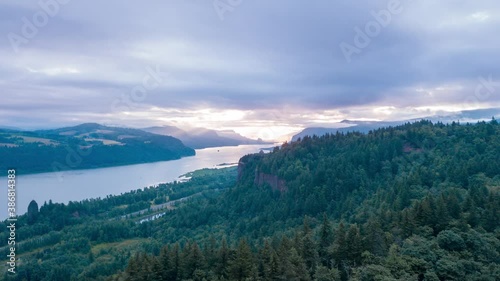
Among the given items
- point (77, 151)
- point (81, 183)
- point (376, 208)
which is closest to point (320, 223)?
point (376, 208)

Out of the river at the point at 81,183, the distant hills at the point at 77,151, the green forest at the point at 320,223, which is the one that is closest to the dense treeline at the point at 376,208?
the green forest at the point at 320,223

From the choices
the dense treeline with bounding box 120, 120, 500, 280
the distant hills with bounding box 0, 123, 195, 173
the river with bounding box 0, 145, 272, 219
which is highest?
the distant hills with bounding box 0, 123, 195, 173

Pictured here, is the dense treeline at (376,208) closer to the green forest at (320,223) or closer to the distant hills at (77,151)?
the green forest at (320,223)

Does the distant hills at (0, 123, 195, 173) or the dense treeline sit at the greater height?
the distant hills at (0, 123, 195, 173)

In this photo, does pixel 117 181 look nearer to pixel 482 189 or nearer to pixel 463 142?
pixel 463 142

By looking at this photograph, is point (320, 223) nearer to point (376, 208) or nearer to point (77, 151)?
point (376, 208)

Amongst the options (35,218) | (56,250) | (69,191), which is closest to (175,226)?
(56,250)

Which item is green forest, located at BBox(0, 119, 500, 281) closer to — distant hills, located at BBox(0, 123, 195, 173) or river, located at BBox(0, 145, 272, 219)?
river, located at BBox(0, 145, 272, 219)

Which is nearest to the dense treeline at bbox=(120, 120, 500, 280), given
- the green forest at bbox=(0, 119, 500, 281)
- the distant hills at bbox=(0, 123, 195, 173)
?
the green forest at bbox=(0, 119, 500, 281)
